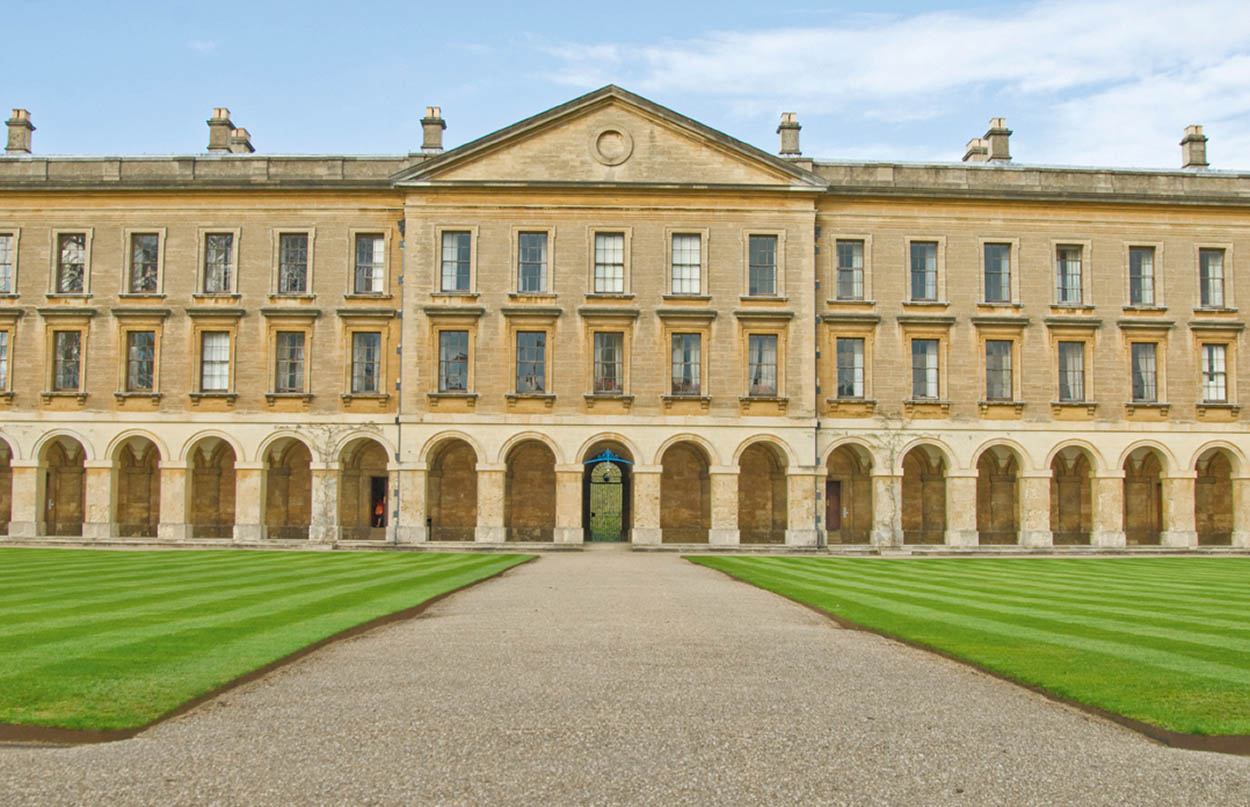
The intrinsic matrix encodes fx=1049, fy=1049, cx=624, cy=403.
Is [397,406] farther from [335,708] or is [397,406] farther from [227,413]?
[335,708]

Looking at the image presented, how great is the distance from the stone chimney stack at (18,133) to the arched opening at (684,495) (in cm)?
2749

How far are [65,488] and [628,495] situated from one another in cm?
2069

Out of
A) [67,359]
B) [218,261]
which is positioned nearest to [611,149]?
[218,261]

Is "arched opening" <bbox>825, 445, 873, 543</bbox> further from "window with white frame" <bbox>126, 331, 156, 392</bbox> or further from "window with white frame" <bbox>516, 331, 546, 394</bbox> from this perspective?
"window with white frame" <bbox>126, 331, 156, 392</bbox>

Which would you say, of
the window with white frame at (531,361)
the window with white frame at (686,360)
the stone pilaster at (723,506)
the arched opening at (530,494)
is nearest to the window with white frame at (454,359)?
the window with white frame at (531,361)

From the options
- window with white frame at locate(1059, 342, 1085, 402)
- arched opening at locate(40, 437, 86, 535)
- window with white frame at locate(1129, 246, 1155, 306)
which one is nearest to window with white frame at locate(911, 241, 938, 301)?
window with white frame at locate(1059, 342, 1085, 402)

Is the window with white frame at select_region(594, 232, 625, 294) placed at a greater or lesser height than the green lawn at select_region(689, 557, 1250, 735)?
greater

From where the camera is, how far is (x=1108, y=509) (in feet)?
122

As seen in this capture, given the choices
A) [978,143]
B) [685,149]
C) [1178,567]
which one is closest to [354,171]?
[685,149]

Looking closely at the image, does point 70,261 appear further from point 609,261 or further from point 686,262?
point 686,262

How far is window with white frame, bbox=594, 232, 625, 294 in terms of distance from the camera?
36.9m

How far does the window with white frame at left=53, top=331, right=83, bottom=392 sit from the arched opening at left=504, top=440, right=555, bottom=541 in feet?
51.5

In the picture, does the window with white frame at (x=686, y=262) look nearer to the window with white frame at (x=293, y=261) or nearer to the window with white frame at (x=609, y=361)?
the window with white frame at (x=609, y=361)

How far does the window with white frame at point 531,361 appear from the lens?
36.7 meters
